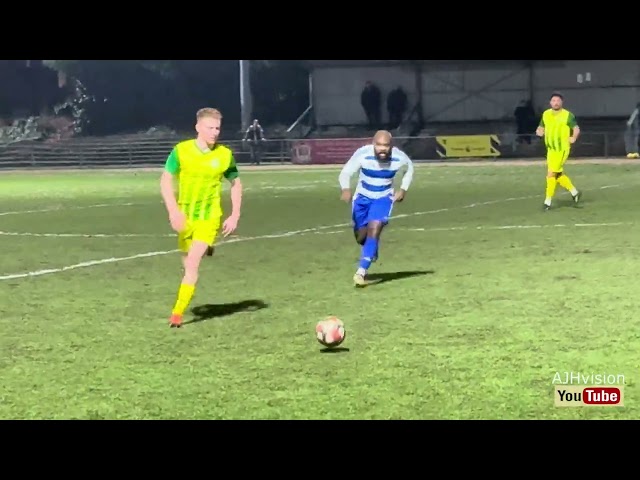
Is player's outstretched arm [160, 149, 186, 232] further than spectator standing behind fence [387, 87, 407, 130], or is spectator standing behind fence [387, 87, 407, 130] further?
spectator standing behind fence [387, 87, 407, 130]

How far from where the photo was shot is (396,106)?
42312mm

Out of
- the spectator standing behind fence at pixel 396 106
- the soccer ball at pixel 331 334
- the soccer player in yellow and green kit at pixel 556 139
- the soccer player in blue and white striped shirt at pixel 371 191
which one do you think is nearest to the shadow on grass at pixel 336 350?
the soccer ball at pixel 331 334

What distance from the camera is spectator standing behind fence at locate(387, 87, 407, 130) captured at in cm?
4225

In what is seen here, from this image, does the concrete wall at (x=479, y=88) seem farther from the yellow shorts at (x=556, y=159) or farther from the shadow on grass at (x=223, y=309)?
the shadow on grass at (x=223, y=309)

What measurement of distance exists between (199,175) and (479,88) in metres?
34.8

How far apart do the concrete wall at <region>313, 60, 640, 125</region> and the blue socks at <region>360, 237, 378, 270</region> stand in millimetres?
30556

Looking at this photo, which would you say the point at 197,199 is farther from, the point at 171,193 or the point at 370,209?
the point at 370,209

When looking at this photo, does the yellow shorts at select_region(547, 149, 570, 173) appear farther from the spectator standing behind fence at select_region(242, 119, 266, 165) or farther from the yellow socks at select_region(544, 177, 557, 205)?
the spectator standing behind fence at select_region(242, 119, 266, 165)

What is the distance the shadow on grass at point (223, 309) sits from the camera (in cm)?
892

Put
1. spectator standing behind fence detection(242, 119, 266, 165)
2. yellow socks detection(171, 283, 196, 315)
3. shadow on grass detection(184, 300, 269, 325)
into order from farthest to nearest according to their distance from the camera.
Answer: spectator standing behind fence detection(242, 119, 266, 165) → shadow on grass detection(184, 300, 269, 325) → yellow socks detection(171, 283, 196, 315)

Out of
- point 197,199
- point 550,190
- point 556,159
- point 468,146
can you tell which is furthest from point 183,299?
point 468,146

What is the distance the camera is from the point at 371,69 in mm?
42312

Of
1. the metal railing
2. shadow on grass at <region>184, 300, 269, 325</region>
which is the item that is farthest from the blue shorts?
the metal railing
